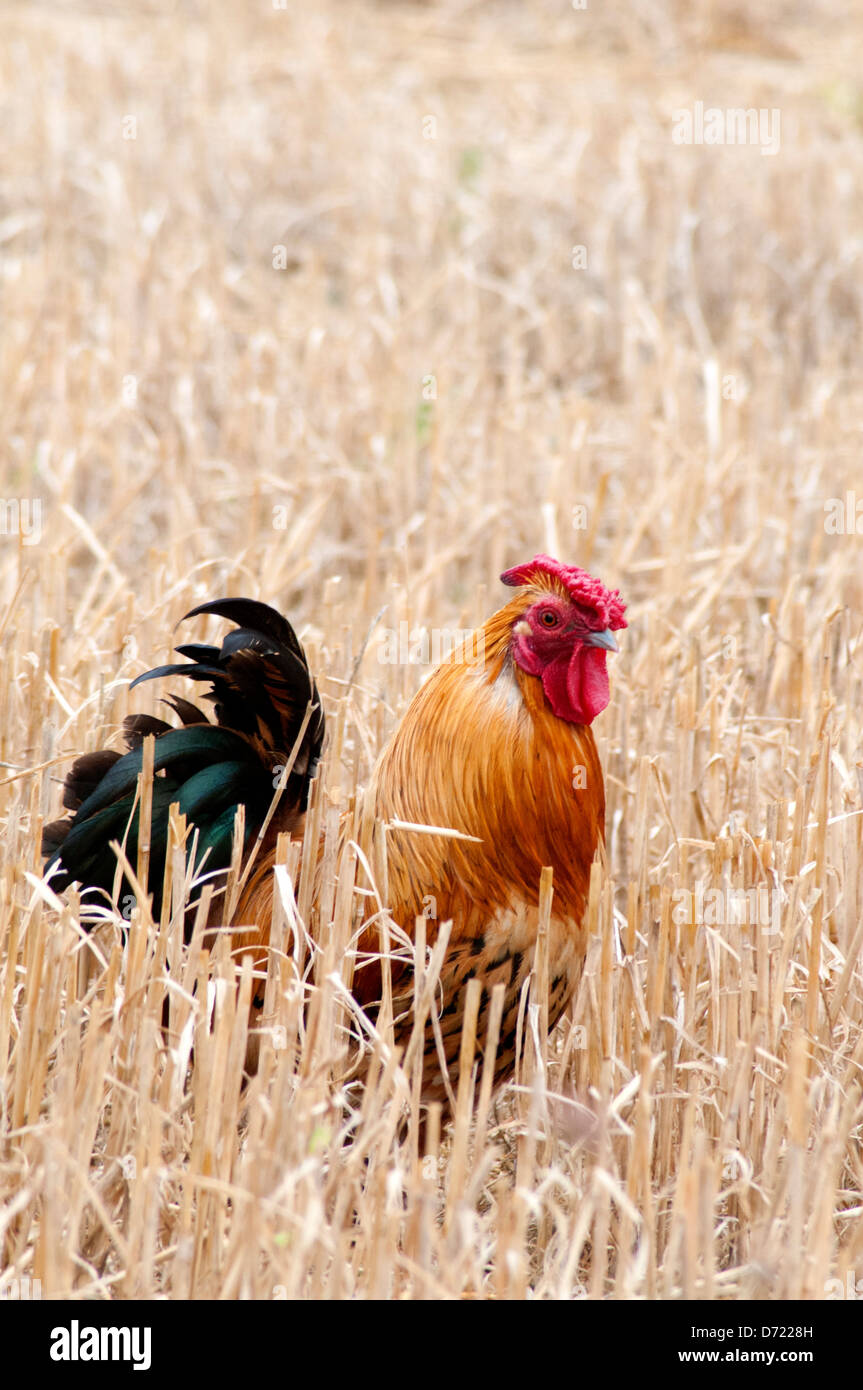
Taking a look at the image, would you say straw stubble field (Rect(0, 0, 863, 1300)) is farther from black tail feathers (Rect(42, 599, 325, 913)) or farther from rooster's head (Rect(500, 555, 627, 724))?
rooster's head (Rect(500, 555, 627, 724))

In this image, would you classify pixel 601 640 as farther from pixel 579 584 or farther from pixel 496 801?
pixel 496 801

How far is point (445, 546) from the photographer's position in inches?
193

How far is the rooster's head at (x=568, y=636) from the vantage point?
94.8 inches

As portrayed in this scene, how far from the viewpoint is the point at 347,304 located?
727 centimetres

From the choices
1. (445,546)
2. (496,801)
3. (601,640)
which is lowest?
(496,801)

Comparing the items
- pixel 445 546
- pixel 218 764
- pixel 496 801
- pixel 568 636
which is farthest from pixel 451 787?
pixel 445 546

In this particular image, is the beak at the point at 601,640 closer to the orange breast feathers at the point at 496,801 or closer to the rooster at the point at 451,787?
the rooster at the point at 451,787

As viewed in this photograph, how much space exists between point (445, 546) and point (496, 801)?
2.53m

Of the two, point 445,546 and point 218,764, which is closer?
→ point 218,764

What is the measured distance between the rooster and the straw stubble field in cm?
11

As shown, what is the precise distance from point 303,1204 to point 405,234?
6.40m

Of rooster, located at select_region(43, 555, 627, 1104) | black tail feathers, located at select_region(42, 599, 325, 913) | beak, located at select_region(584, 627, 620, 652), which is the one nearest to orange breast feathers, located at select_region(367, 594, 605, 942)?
rooster, located at select_region(43, 555, 627, 1104)

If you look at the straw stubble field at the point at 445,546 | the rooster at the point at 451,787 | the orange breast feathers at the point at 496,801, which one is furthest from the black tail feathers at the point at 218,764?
the orange breast feathers at the point at 496,801

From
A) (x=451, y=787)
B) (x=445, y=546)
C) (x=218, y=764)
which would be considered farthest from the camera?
(x=445, y=546)
